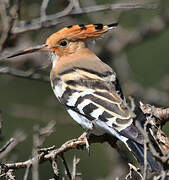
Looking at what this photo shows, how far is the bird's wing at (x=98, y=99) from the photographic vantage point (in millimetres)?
3311

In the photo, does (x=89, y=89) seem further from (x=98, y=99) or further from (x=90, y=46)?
(x=90, y=46)

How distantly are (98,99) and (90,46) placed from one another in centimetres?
119

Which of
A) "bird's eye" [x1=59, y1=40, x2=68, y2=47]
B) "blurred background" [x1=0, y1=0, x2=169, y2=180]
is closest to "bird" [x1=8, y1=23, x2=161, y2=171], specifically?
"bird's eye" [x1=59, y1=40, x2=68, y2=47]

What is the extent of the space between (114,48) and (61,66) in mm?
1103

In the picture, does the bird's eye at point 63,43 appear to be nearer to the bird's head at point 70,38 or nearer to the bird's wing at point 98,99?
the bird's head at point 70,38

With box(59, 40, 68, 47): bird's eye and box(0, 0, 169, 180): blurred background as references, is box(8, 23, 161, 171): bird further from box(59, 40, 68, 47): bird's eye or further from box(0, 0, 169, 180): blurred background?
box(0, 0, 169, 180): blurred background

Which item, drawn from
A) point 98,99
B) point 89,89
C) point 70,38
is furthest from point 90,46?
point 98,99

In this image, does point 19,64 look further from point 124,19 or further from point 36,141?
point 36,141

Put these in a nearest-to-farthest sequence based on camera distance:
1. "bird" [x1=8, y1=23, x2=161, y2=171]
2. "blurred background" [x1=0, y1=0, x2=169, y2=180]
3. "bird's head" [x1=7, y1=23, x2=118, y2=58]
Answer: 1. "bird" [x1=8, y1=23, x2=161, y2=171]
2. "blurred background" [x1=0, y1=0, x2=169, y2=180]
3. "bird's head" [x1=7, y1=23, x2=118, y2=58]

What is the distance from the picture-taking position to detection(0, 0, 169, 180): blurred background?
3.84 m

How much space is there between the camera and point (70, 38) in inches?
178

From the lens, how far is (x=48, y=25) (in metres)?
3.85

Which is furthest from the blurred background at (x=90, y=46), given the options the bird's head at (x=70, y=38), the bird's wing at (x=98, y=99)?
the bird's wing at (x=98, y=99)

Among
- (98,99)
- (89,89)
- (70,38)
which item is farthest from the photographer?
(70,38)
